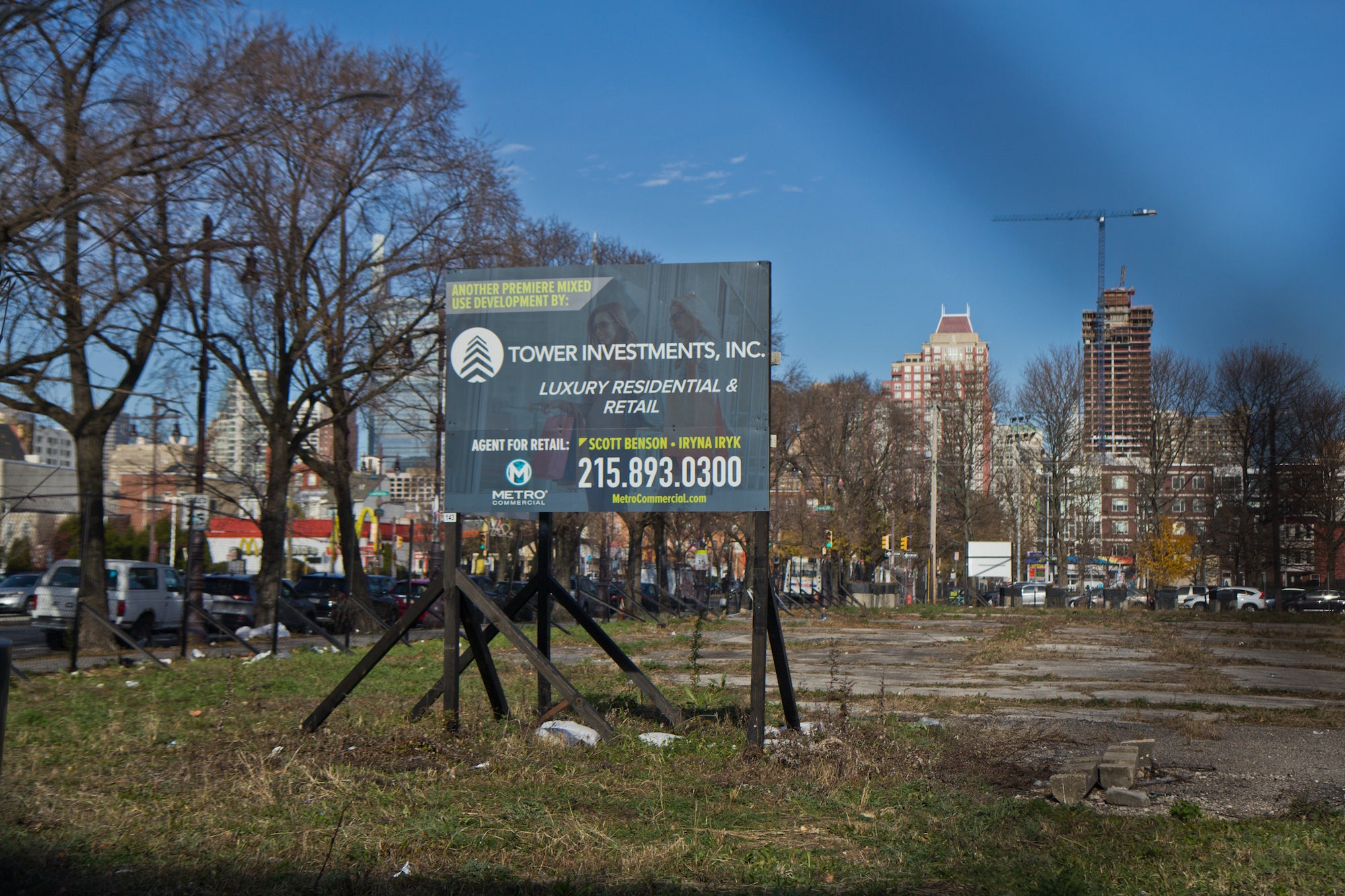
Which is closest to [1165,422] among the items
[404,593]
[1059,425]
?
[1059,425]

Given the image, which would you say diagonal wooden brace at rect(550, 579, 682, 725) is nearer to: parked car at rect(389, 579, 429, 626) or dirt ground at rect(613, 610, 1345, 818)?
dirt ground at rect(613, 610, 1345, 818)

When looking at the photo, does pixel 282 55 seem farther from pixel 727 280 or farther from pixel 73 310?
pixel 727 280

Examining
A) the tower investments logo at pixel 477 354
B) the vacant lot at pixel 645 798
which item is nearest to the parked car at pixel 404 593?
the vacant lot at pixel 645 798

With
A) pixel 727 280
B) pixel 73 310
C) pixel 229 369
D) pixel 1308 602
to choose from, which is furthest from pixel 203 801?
pixel 1308 602

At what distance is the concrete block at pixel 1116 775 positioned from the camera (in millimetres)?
7469

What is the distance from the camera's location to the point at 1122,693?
49.0ft

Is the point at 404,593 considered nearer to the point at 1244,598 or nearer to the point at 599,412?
the point at 599,412

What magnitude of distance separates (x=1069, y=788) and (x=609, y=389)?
456cm

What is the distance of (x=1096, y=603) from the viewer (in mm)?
66188

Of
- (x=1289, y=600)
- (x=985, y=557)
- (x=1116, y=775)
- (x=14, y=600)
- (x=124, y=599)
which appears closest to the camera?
(x=1116, y=775)

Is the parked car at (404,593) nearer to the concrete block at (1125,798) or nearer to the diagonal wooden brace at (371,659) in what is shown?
the diagonal wooden brace at (371,659)

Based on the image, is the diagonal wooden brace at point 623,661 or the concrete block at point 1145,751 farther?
the diagonal wooden brace at point 623,661

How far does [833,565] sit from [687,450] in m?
45.6

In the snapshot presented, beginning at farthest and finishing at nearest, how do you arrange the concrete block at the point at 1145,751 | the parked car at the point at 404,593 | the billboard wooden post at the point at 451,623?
the parked car at the point at 404,593, the billboard wooden post at the point at 451,623, the concrete block at the point at 1145,751
